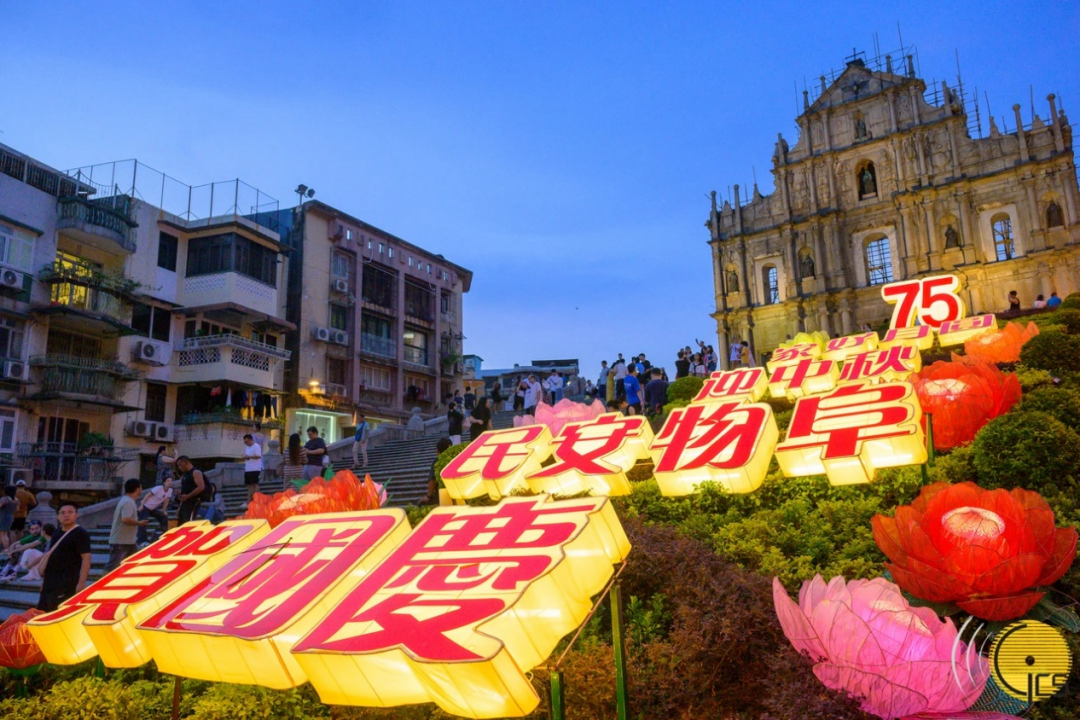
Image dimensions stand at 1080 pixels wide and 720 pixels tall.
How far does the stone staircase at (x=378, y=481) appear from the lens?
10.5 metres

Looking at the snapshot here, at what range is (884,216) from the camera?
115 feet

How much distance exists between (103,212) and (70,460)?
7.52m

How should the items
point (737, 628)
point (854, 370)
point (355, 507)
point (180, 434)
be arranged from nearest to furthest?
point (737, 628) → point (355, 507) → point (854, 370) → point (180, 434)

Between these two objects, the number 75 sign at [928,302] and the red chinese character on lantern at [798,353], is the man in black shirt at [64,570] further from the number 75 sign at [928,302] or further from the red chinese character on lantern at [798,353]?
the number 75 sign at [928,302]

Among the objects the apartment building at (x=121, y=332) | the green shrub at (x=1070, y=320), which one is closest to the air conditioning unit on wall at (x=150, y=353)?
the apartment building at (x=121, y=332)

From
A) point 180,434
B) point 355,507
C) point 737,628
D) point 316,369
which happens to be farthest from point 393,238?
point 737,628

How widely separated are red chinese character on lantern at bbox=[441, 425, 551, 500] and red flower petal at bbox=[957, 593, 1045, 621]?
5.09 m

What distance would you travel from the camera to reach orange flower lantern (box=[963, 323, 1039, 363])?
11.8 m

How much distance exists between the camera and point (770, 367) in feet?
50.8

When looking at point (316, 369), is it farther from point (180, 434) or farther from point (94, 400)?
point (94, 400)

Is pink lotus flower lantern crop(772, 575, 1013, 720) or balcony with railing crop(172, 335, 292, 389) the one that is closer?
pink lotus flower lantern crop(772, 575, 1013, 720)

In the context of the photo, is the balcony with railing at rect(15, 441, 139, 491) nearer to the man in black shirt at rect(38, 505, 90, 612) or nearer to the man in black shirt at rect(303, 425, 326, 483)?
the man in black shirt at rect(303, 425, 326, 483)

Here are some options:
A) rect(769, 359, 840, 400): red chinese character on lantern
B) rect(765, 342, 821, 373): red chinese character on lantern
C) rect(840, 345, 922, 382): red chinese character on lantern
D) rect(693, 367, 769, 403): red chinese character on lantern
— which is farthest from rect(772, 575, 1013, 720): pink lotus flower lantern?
rect(765, 342, 821, 373): red chinese character on lantern

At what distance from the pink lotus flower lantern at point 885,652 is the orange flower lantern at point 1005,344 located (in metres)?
10.1
